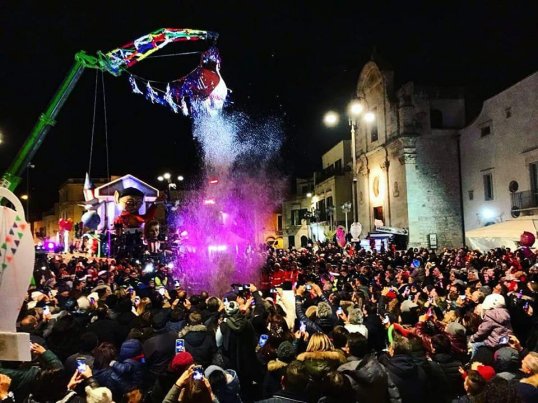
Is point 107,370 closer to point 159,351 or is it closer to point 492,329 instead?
point 159,351

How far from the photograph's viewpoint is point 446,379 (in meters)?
4.95

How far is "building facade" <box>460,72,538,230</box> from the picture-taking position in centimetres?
2667

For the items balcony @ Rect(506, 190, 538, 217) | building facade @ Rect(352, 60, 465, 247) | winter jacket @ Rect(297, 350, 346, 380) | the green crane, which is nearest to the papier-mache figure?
the green crane

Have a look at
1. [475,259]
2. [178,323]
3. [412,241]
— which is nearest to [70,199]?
[412,241]

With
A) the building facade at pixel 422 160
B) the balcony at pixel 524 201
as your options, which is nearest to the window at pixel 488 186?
the balcony at pixel 524 201

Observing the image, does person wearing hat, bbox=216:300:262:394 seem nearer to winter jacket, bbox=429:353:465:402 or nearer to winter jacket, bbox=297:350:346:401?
winter jacket, bbox=297:350:346:401

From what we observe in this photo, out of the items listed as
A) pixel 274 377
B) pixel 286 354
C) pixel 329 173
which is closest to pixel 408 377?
pixel 286 354

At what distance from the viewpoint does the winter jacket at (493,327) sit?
659cm

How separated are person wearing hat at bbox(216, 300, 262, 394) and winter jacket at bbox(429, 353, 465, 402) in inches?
88.8

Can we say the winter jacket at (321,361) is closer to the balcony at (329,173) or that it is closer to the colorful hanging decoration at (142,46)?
the colorful hanging decoration at (142,46)

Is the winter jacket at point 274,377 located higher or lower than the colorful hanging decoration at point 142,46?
lower

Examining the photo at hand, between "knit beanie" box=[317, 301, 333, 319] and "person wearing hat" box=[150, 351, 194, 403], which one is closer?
"person wearing hat" box=[150, 351, 194, 403]

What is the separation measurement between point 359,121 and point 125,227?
25.5m

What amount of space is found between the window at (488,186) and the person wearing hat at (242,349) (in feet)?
95.3
